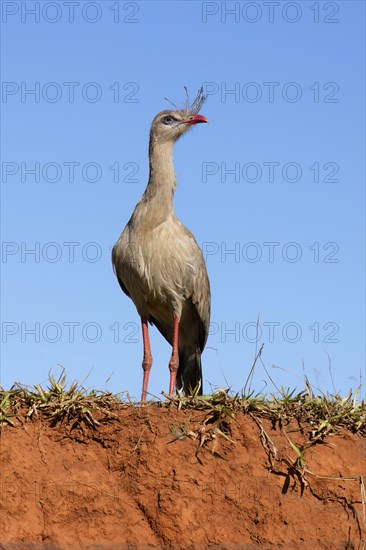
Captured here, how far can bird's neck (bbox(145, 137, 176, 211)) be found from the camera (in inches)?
326

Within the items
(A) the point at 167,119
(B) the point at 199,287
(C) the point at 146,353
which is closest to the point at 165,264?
(B) the point at 199,287

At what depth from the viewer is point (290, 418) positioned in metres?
5.48

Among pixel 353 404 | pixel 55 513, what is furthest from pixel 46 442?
pixel 353 404

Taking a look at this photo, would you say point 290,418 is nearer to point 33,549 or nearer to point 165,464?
point 165,464

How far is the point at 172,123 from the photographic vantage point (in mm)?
8633

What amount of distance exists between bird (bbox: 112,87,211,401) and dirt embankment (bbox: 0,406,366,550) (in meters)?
2.43

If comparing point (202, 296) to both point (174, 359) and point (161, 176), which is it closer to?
point (174, 359)

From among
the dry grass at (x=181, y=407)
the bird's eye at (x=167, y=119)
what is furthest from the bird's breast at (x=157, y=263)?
the dry grass at (x=181, y=407)

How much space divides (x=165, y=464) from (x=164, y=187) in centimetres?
379

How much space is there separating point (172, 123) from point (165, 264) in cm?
161

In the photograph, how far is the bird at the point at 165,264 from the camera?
7.97 m

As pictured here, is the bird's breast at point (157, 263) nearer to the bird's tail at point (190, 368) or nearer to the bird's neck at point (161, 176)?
the bird's neck at point (161, 176)

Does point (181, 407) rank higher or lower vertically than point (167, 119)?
lower

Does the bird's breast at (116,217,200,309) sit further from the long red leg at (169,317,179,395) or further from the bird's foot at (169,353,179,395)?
the bird's foot at (169,353,179,395)
